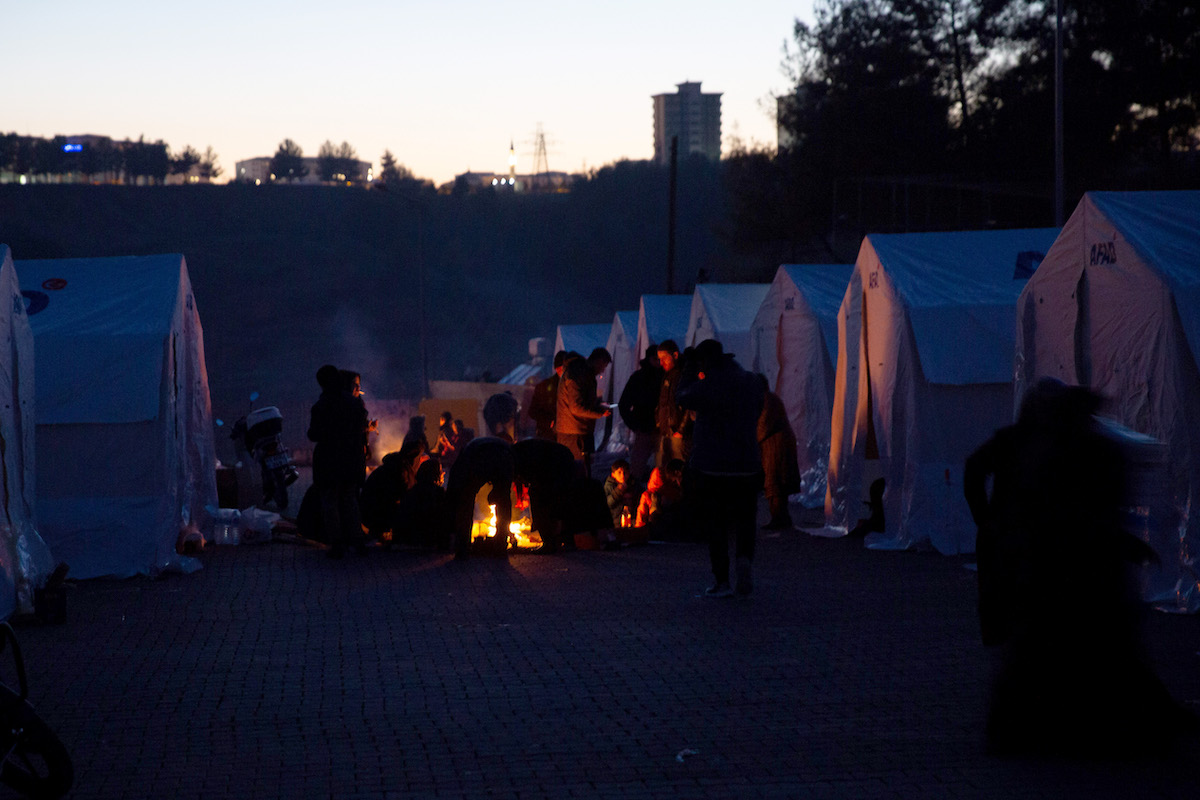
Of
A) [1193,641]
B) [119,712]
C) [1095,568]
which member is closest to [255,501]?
[119,712]

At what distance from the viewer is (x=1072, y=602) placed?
5.22 metres

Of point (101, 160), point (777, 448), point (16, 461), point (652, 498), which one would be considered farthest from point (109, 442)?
point (101, 160)

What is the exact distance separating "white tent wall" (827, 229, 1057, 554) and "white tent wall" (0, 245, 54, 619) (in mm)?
7167

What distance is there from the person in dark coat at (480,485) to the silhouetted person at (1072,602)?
278 inches

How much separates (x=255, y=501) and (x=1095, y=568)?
1467cm

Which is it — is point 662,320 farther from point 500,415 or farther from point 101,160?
point 101,160

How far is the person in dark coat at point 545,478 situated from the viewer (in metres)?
12.3

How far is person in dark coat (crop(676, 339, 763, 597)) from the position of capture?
9164 mm

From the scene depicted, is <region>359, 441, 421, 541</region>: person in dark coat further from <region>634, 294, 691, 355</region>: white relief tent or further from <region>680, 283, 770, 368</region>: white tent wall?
<region>634, 294, 691, 355</region>: white relief tent

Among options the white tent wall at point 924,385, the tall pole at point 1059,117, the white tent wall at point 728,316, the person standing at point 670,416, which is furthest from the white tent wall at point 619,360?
the white tent wall at point 924,385

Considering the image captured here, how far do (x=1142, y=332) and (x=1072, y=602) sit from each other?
4.28 m

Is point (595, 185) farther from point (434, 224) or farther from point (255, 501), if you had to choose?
point (255, 501)

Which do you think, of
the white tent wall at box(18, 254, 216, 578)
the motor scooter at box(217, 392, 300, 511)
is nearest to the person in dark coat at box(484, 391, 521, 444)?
the white tent wall at box(18, 254, 216, 578)

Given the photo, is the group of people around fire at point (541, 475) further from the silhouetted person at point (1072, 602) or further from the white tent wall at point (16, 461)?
the silhouetted person at point (1072, 602)
